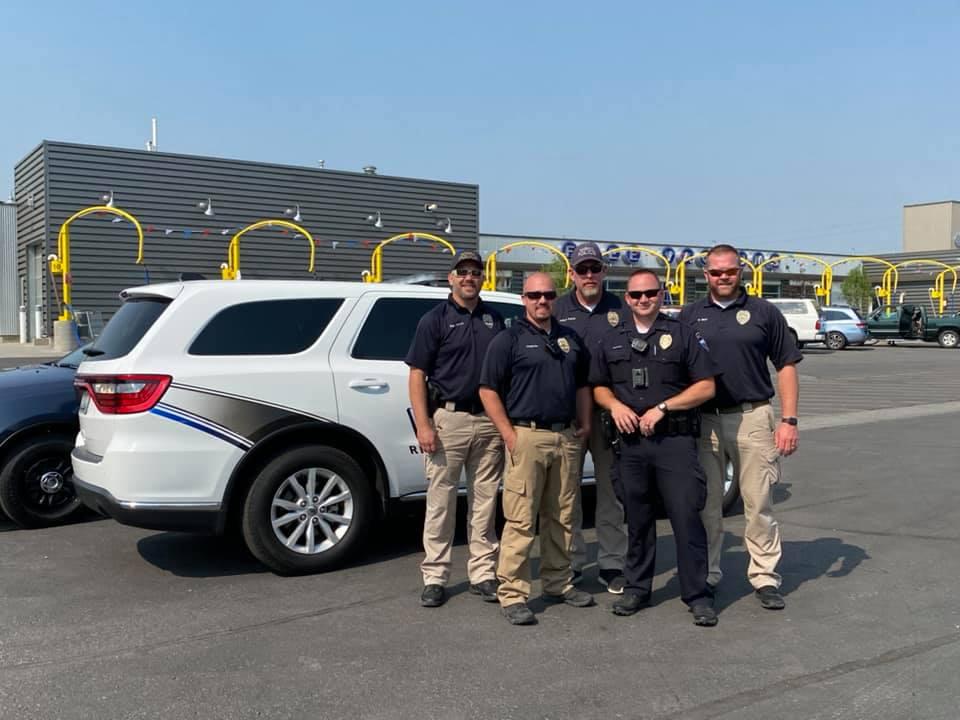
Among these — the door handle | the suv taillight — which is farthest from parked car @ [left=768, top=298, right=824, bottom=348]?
the suv taillight

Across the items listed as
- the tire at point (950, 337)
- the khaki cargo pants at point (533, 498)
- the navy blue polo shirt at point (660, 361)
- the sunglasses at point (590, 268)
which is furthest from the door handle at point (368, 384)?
the tire at point (950, 337)

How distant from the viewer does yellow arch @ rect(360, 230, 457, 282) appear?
33.8m

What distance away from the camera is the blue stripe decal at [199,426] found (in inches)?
192

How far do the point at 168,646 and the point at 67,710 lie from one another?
0.70m

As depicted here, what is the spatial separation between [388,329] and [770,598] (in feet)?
8.95

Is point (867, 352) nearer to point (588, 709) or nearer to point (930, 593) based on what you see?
point (930, 593)

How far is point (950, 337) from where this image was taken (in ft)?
120

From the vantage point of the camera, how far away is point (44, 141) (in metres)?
30.2

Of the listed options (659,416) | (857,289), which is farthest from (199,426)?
(857,289)

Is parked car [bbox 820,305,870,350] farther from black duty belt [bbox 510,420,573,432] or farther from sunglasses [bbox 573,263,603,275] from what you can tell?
black duty belt [bbox 510,420,573,432]

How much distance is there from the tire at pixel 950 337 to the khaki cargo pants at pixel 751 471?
3611cm

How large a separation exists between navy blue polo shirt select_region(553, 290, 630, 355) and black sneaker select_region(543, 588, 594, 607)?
1276mm

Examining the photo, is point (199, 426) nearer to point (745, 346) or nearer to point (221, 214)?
point (745, 346)

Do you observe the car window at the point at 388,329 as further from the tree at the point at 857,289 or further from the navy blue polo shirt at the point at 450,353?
the tree at the point at 857,289
